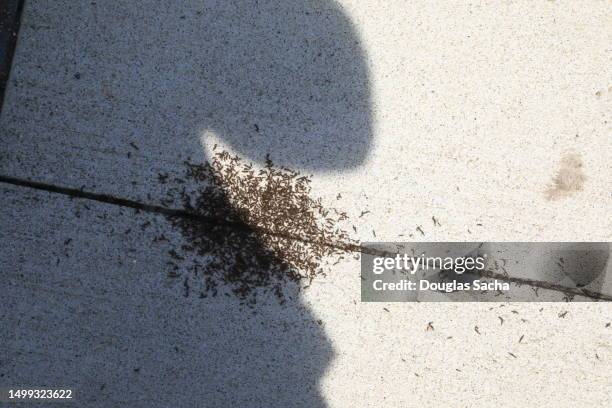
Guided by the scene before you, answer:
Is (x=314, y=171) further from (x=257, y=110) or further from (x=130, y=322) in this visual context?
(x=130, y=322)

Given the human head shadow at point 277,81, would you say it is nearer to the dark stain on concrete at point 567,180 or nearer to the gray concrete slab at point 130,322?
the gray concrete slab at point 130,322

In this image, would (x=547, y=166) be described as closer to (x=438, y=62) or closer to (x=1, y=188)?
(x=438, y=62)

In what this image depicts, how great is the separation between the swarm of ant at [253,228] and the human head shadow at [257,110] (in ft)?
0.18

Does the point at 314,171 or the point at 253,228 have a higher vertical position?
the point at 314,171

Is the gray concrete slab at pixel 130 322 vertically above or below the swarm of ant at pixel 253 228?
below

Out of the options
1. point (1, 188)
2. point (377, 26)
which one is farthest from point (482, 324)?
point (1, 188)

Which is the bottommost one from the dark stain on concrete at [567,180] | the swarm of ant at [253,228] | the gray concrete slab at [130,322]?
the gray concrete slab at [130,322]

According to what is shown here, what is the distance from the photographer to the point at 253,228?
2.78m

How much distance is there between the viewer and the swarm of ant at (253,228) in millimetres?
Answer: 2775

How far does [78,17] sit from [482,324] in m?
2.97

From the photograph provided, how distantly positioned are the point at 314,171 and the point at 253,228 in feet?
1.58

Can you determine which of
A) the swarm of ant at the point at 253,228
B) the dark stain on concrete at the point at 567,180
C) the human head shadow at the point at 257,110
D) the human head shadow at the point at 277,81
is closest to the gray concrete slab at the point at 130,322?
the human head shadow at the point at 257,110

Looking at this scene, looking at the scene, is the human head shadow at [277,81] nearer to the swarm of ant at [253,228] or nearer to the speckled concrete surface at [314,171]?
the speckled concrete surface at [314,171]

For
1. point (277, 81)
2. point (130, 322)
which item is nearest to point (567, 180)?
point (277, 81)
